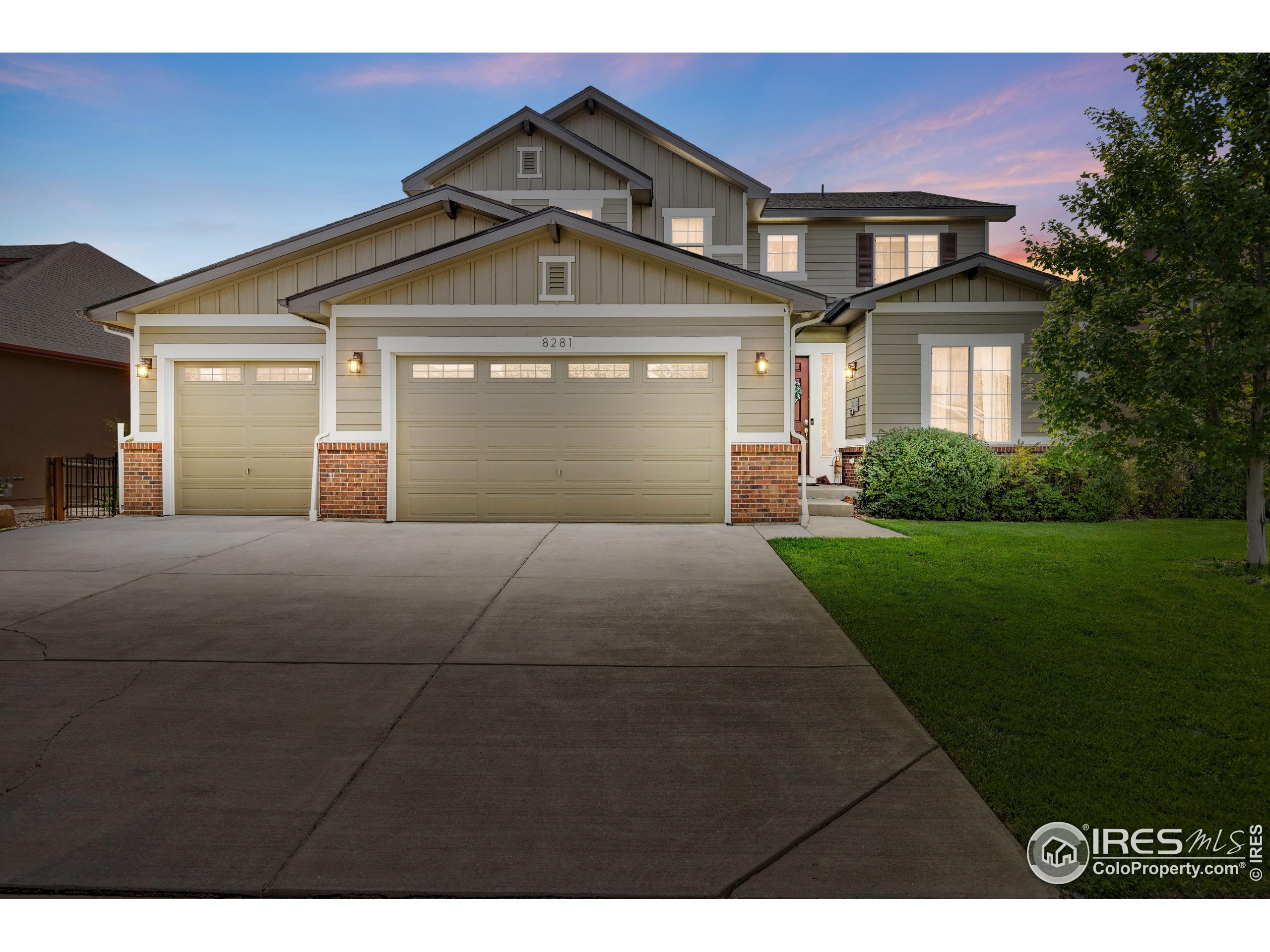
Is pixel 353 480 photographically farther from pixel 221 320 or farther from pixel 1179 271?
pixel 1179 271

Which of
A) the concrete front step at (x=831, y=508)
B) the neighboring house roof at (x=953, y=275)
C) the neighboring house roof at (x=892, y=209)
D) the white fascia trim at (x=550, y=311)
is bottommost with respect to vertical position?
the concrete front step at (x=831, y=508)

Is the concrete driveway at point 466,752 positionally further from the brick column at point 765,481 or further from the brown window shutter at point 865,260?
the brown window shutter at point 865,260

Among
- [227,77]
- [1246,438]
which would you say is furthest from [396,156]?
[1246,438]

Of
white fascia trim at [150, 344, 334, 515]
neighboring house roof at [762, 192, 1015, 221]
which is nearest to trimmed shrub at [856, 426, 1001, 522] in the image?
neighboring house roof at [762, 192, 1015, 221]

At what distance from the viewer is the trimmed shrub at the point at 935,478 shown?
10.7m

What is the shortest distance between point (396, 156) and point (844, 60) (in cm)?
1579

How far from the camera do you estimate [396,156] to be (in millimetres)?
18562

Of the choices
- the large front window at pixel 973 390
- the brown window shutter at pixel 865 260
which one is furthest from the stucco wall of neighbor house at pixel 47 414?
the brown window shutter at pixel 865 260

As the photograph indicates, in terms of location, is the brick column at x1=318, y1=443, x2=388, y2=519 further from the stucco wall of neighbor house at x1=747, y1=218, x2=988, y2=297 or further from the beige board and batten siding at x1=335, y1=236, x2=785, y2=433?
the stucco wall of neighbor house at x1=747, y1=218, x2=988, y2=297

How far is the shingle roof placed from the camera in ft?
54.5

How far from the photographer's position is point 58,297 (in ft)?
61.2

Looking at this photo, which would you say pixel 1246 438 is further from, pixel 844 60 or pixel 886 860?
pixel 886 860

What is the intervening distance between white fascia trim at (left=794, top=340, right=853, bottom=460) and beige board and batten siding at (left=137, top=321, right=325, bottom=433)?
998 centimetres

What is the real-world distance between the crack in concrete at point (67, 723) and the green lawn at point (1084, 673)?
3.94 m
